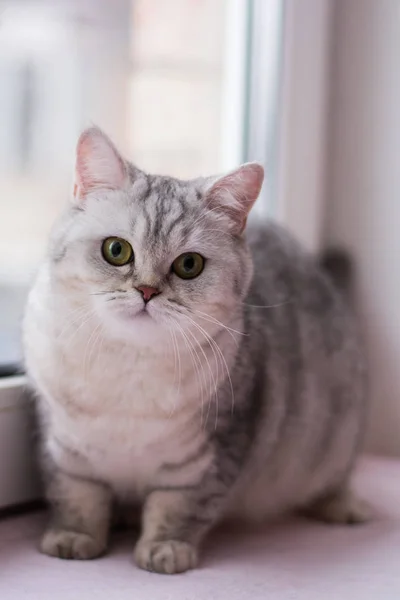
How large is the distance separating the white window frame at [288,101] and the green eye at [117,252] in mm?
705

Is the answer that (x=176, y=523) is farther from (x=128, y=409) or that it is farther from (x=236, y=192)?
(x=236, y=192)

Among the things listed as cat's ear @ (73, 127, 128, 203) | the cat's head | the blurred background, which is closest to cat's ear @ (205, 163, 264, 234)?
the cat's head

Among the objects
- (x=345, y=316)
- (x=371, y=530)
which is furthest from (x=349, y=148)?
(x=371, y=530)

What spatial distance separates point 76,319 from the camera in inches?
44.4

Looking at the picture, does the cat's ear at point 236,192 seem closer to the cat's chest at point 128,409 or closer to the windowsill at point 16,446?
the cat's chest at point 128,409

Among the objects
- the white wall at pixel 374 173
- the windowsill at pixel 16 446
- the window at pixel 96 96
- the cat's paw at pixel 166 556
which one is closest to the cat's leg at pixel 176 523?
the cat's paw at pixel 166 556

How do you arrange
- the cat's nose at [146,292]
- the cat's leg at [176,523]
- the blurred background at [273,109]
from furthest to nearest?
the blurred background at [273,109] < the cat's leg at [176,523] < the cat's nose at [146,292]

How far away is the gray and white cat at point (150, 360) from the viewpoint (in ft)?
3.67

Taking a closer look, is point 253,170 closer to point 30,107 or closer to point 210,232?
point 210,232

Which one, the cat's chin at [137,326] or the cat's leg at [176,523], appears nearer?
the cat's chin at [137,326]

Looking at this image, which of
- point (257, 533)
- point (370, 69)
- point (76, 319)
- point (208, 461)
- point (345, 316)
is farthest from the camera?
point (370, 69)

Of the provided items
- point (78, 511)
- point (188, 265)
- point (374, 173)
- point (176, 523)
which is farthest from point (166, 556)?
point (374, 173)

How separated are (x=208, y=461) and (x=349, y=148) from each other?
2.95 feet

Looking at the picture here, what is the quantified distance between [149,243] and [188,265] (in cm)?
7
